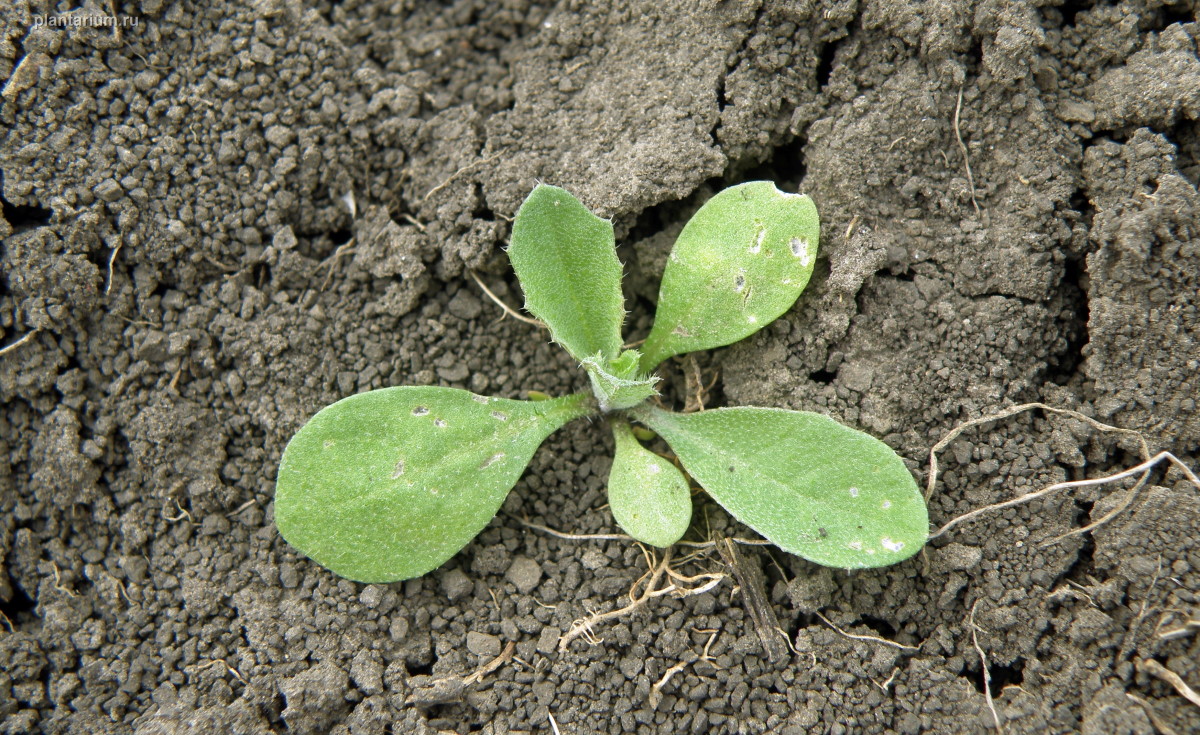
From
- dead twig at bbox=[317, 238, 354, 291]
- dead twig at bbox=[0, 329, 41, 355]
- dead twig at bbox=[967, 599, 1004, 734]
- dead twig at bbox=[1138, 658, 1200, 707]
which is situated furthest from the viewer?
dead twig at bbox=[317, 238, 354, 291]

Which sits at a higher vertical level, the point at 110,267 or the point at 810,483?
the point at 110,267

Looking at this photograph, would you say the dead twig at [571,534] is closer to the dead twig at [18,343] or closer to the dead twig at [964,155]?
the dead twig at [964,155]

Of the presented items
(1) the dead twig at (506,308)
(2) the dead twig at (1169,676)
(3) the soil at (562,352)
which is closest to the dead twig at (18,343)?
(3) the soil at (562,352)

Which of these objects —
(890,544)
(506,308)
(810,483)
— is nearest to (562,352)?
(506,308)

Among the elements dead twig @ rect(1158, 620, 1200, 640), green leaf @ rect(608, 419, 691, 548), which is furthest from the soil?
green leaf @ rect(608, 419, 691, 548)

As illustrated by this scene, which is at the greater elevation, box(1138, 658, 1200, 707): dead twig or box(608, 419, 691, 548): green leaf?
box(608, 419, 691, 548): green leaf

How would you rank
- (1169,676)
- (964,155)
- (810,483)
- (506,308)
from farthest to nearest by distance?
(506,308) < (964,155) < (810,483) < (1169,676)

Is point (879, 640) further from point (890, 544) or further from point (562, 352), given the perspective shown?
point (562, 352)

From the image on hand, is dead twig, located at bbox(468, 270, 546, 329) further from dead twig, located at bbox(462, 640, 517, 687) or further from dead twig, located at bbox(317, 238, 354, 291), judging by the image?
dead twig, located at bbox(462, 640, 517, 687)

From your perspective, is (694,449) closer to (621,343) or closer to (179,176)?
(621,343)
